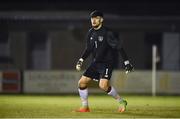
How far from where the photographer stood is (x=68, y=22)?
1261 inches

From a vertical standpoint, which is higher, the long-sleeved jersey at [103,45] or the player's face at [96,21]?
the player's face at [96,21]

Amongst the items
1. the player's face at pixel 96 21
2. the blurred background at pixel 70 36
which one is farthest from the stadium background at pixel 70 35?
the player's face at pixel 96 21

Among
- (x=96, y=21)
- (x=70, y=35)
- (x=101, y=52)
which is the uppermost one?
(x=70, y=35)

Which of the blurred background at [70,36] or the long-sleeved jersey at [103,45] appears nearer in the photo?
the long-sleeved jersey at [103,45]

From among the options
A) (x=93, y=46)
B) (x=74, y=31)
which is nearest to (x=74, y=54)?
(x=74, y=31)

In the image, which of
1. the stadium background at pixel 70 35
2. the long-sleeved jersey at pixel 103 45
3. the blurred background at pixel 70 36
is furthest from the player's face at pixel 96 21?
the blurred background at pixel 70 36

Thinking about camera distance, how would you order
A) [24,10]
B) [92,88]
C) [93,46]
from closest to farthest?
1. [93,46]
2. [92,88]
3. [24,10]

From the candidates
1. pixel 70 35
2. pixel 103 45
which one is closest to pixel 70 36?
pixel 70 35

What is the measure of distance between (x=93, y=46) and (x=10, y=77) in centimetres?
1277

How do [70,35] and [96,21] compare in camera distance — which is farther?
[70,35]

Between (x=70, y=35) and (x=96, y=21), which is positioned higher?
(x=70, y=35)

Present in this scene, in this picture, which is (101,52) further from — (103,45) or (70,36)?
(70,36)

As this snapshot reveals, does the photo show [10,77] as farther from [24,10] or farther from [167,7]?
[167,7]

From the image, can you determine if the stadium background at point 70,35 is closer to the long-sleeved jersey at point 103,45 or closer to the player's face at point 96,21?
the long-sleeved jersey at point 103,45
